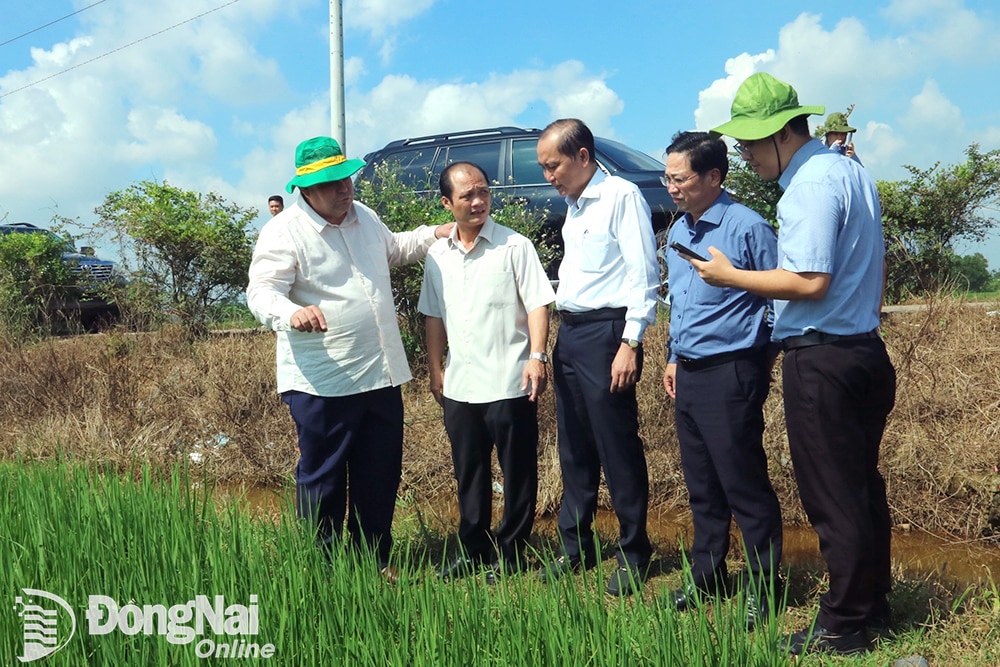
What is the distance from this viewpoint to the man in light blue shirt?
123 inches

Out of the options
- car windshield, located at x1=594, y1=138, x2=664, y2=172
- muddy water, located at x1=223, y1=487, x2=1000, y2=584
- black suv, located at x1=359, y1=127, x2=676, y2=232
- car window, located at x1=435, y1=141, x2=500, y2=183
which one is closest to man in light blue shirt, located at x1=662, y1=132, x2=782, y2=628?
muddy water, located at x1=223, y1=487, x2=1000, y2=584

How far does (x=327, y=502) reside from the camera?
3645mm

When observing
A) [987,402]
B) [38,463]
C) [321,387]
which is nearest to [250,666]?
[321,387]

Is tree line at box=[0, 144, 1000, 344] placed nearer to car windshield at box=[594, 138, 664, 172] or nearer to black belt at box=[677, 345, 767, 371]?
car windshield at box=[594, 138, 664, 172]

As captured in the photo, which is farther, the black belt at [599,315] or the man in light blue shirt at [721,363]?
the black belt at [599,315]

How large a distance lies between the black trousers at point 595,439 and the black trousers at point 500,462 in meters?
0.15

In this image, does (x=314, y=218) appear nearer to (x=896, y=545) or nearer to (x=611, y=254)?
(x=611, y=254)

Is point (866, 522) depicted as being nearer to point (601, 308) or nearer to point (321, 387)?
point (601, 308)

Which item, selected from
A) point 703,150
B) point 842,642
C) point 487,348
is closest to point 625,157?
point 487,348

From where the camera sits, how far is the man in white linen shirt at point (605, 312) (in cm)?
344

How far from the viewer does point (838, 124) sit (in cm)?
628

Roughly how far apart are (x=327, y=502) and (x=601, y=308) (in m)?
1.39

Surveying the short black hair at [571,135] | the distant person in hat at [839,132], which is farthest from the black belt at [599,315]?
the distant person in hat at [839,132]

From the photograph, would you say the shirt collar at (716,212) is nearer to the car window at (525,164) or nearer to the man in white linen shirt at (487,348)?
the man in white linen shirt at (487,348)
